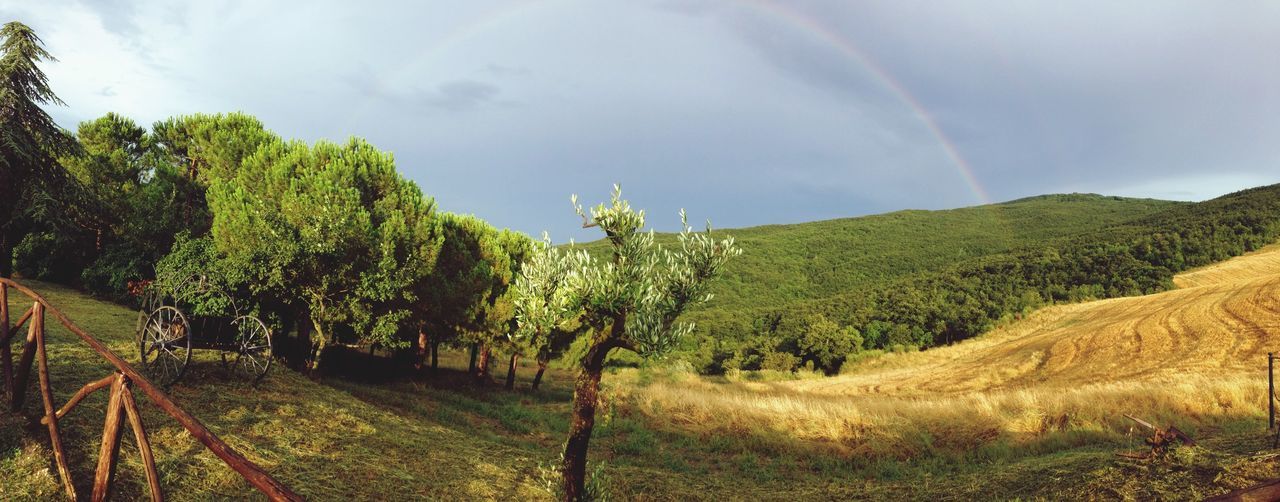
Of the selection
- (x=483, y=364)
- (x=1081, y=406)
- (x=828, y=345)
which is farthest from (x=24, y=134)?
(x=828, y=345)

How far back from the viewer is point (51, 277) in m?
Result: 40.0

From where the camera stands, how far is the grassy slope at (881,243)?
11788 cm

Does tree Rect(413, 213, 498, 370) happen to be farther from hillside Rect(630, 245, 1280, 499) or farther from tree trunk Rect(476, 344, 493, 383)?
hillside Rect(630, 245, 1280, 499)

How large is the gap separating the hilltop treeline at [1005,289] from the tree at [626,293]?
5098 cm

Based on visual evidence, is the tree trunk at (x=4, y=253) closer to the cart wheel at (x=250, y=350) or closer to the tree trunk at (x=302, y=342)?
the tree trunk at (x=302, y=342)

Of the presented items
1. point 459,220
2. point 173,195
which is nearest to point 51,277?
point 173,195

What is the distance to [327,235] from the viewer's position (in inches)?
941

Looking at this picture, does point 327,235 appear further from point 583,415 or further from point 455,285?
point 583,415

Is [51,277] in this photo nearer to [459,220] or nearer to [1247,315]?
[459,220]

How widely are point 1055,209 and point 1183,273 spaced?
117 meters

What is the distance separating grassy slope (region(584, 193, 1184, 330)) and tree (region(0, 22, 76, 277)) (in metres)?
80.1

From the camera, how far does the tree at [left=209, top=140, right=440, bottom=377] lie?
23.9 meters

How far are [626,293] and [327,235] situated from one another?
60.9 ft

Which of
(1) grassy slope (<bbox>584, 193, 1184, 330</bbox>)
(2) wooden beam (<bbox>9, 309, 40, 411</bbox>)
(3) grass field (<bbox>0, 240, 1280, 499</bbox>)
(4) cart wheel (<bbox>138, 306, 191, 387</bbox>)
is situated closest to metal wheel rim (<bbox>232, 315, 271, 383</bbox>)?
(3) grass field (<bbox>0, 240, 1280, 499</bbox>)
